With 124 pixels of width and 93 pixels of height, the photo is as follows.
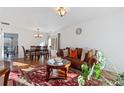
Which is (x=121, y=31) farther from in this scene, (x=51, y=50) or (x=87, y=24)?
(x=51, y=50)

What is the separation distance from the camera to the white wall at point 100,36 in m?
2.37

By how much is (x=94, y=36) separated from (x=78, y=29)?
0.45m

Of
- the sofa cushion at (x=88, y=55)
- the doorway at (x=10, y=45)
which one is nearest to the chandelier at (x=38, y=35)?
the doorway at (x=10, y=45)

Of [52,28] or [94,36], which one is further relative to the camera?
[94,36]

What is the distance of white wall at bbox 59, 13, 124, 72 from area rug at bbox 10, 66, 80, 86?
101cm

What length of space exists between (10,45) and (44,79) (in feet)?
5.73

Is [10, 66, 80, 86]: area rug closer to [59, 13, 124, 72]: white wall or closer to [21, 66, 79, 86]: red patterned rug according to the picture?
[21, 66, 79, 86]: red patterned rug

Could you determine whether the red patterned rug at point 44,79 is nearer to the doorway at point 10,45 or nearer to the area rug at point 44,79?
the area rug at point 44,79

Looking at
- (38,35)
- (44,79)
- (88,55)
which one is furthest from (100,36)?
(44,79)

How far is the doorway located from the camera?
248cm

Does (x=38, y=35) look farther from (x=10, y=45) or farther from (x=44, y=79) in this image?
(x=44, y=79)
